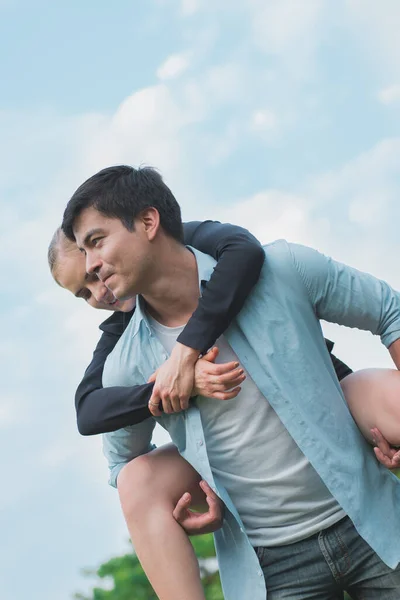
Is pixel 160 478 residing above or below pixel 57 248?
below

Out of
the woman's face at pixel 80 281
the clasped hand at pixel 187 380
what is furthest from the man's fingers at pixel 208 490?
the woman's face at pixel 80 281

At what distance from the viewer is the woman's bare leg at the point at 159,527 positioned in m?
2.53

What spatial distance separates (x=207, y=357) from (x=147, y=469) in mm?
412

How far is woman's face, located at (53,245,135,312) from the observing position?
10.7ft

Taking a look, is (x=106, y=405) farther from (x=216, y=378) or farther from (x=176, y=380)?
(x=216, y=378)

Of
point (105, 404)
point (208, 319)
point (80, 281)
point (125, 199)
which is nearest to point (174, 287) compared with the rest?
point (208, 319)

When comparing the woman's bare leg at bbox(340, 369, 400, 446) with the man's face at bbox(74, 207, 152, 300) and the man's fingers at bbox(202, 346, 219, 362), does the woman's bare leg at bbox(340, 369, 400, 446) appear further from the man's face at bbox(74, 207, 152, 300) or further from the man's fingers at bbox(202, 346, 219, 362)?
the man's face at bbox(74, 207, 152, 300)

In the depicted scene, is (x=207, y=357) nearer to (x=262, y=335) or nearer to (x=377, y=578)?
(x=262, y=335)

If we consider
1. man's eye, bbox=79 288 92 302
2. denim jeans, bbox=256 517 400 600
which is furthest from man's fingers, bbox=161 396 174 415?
man's eye, bbox=79 288 92 302

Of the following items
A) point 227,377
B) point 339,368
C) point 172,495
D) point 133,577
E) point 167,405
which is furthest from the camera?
point 133,577

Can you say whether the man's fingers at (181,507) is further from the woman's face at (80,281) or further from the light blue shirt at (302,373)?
the woman's face at (80,281)

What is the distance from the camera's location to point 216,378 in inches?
95.6

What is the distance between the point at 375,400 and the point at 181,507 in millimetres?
681

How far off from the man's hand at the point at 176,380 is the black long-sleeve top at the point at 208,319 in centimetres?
3
